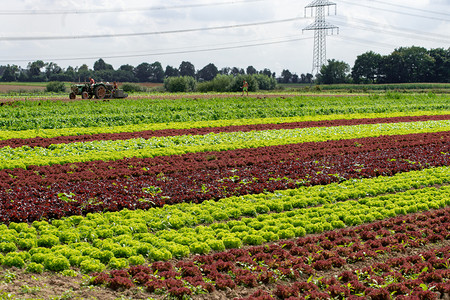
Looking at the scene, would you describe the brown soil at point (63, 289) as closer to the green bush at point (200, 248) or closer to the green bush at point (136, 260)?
the green bush at point (136, 260)

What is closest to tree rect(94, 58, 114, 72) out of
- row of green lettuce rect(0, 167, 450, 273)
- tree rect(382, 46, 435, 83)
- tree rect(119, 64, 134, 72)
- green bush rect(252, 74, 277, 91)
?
tree rect(119, 64, 134, 72)

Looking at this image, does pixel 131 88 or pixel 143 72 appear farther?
pixel 143 72

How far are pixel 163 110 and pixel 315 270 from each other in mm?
28473

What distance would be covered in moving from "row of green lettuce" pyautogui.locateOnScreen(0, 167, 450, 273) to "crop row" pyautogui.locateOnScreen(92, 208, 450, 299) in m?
0.50

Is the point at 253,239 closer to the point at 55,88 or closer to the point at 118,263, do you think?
the point at 118,263

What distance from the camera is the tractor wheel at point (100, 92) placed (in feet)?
147

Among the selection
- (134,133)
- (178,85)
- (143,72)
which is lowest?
(134,133)

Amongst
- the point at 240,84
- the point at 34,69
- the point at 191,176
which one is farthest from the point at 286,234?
the point at 34,69

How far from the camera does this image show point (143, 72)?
139 metres

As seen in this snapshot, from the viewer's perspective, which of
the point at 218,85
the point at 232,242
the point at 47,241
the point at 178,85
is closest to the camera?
the point at 47,241

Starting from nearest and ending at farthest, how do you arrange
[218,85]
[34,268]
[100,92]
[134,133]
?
[34,268] → [134,133] → [100,92] → [218,85]

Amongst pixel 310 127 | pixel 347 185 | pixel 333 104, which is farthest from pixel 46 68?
pixel 347 185

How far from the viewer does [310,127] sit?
2869cm

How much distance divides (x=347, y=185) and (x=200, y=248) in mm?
6918
